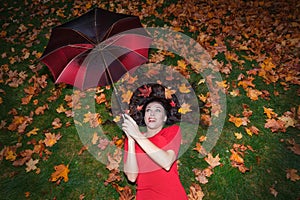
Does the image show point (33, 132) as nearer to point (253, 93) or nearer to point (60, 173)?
point (60, 173)

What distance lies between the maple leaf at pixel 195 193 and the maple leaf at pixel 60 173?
6.48 ft

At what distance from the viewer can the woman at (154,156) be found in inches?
106

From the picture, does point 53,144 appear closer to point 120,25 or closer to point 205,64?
point 120,25

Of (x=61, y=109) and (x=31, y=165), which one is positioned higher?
(x=61, y=109)

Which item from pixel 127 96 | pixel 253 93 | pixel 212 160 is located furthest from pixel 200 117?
pixel 127 96

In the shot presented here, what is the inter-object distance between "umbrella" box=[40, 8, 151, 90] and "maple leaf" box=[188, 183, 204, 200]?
6.87ft

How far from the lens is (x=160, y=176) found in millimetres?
2783

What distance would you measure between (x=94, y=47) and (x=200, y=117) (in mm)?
2216

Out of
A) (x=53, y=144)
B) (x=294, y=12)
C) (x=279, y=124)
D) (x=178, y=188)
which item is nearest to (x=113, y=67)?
(x=53, y=144)

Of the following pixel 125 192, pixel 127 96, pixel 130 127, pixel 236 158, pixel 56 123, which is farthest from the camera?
pixel 127 96

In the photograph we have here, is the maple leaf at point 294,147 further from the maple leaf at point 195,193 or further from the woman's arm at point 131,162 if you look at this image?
the woman's arm at point 131,162

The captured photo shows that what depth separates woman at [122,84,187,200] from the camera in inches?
106

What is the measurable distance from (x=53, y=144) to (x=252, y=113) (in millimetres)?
3649

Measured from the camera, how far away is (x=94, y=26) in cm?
299
